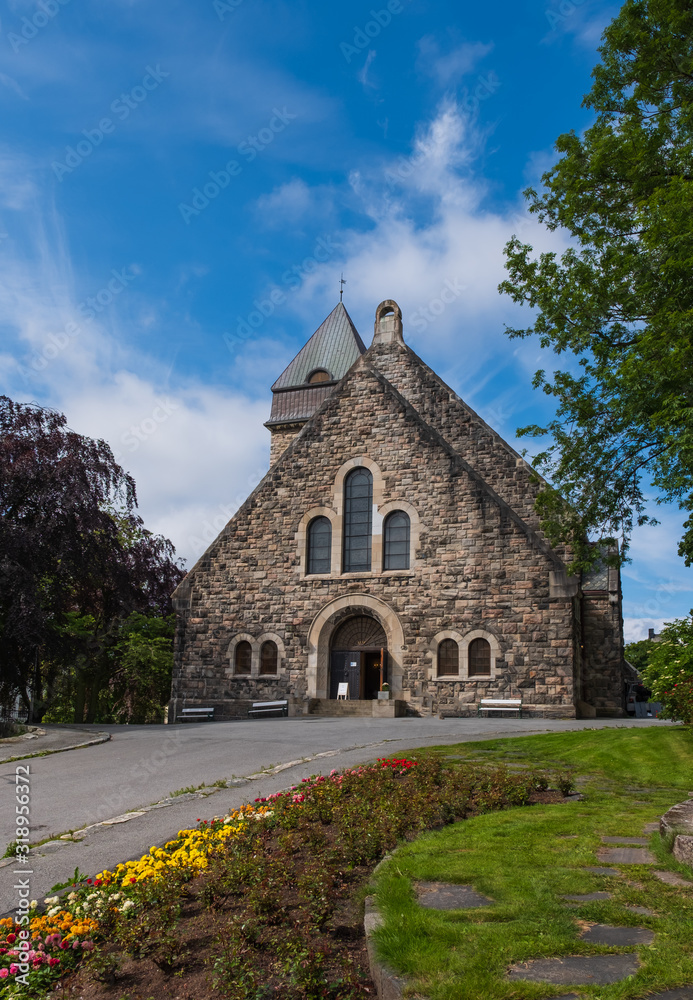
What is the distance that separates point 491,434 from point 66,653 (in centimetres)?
1458

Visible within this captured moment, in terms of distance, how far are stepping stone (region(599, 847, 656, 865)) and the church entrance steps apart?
15.5 metres

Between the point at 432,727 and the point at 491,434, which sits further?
the point at 491,434

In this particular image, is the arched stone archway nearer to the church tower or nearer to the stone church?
the stone church

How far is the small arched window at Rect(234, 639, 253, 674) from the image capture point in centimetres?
2419

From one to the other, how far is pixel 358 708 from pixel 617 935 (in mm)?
18155

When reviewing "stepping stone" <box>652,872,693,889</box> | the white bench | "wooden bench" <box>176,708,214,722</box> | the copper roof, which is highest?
the copper roof

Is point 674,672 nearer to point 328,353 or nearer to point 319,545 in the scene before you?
point 319,545

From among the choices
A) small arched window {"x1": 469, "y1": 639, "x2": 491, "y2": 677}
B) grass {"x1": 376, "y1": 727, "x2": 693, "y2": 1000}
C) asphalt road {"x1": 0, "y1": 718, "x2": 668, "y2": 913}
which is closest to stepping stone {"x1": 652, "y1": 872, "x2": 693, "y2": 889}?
grass {"x1": 376, "y1": 727, "x2": 693, "y2": 1000}

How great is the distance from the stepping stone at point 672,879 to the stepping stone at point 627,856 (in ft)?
0.92

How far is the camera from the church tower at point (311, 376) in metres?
41.6

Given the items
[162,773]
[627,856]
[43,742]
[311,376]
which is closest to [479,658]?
[43,742]

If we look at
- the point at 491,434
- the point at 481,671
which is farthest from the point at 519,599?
the point at 491,434

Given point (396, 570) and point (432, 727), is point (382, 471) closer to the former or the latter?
point (396, 570)

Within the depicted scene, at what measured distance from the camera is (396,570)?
2309 centimetres
